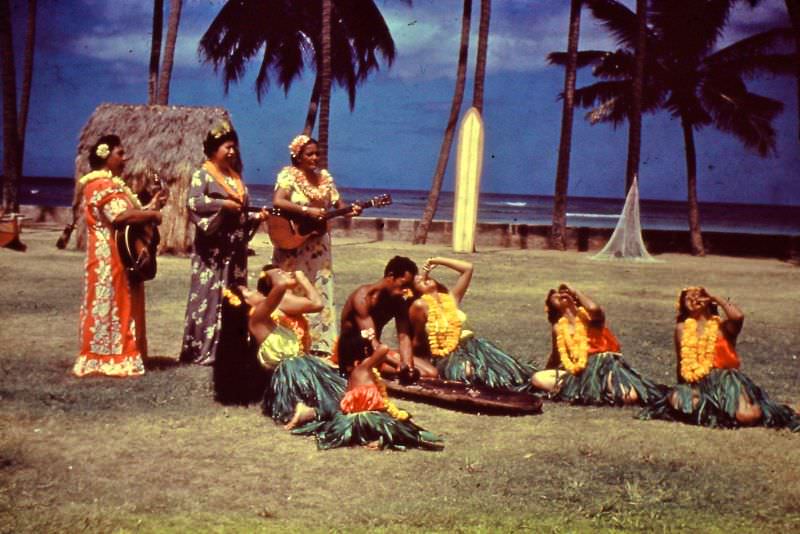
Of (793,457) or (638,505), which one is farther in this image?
(793,457)

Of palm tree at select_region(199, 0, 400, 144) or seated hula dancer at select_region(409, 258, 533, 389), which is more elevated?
palm tree at select_region(199, 0, 400, 144)

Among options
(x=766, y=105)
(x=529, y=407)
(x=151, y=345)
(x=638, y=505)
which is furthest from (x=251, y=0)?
(x=638, y=505)

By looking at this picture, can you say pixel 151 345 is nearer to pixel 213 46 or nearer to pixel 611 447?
pixel 611 447

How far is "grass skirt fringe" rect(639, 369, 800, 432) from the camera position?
6031 millimetres

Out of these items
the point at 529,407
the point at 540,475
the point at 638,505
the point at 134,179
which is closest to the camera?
the point at 638,505

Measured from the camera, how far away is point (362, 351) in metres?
5.83

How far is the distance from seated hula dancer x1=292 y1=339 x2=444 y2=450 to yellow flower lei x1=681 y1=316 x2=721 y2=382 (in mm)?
1789

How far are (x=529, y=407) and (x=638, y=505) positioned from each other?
6.05 feet

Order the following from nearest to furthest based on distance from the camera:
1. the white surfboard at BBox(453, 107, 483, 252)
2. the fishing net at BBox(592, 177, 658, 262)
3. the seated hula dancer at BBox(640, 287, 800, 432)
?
the seated hula dancer at BBox(640, 287, 800, 432), the fishing net at BBox(592, 177, 658, 262), the white surfboard at BBox(453, 107, 483, 252)

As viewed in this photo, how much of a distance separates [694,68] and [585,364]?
818 inches

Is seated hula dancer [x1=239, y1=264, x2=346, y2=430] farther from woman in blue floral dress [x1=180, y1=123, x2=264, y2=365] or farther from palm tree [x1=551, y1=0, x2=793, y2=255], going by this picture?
palm tree [x1=551, y1=0, x2=793, y2=255]

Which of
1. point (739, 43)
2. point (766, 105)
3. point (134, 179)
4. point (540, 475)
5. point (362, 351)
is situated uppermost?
point (739, 43)

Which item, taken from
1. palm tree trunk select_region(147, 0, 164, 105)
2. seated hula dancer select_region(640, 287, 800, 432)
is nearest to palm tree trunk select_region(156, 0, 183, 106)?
palm tree trunk select_region(147, 0, 164, 105)

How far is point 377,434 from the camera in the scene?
5395 mm
